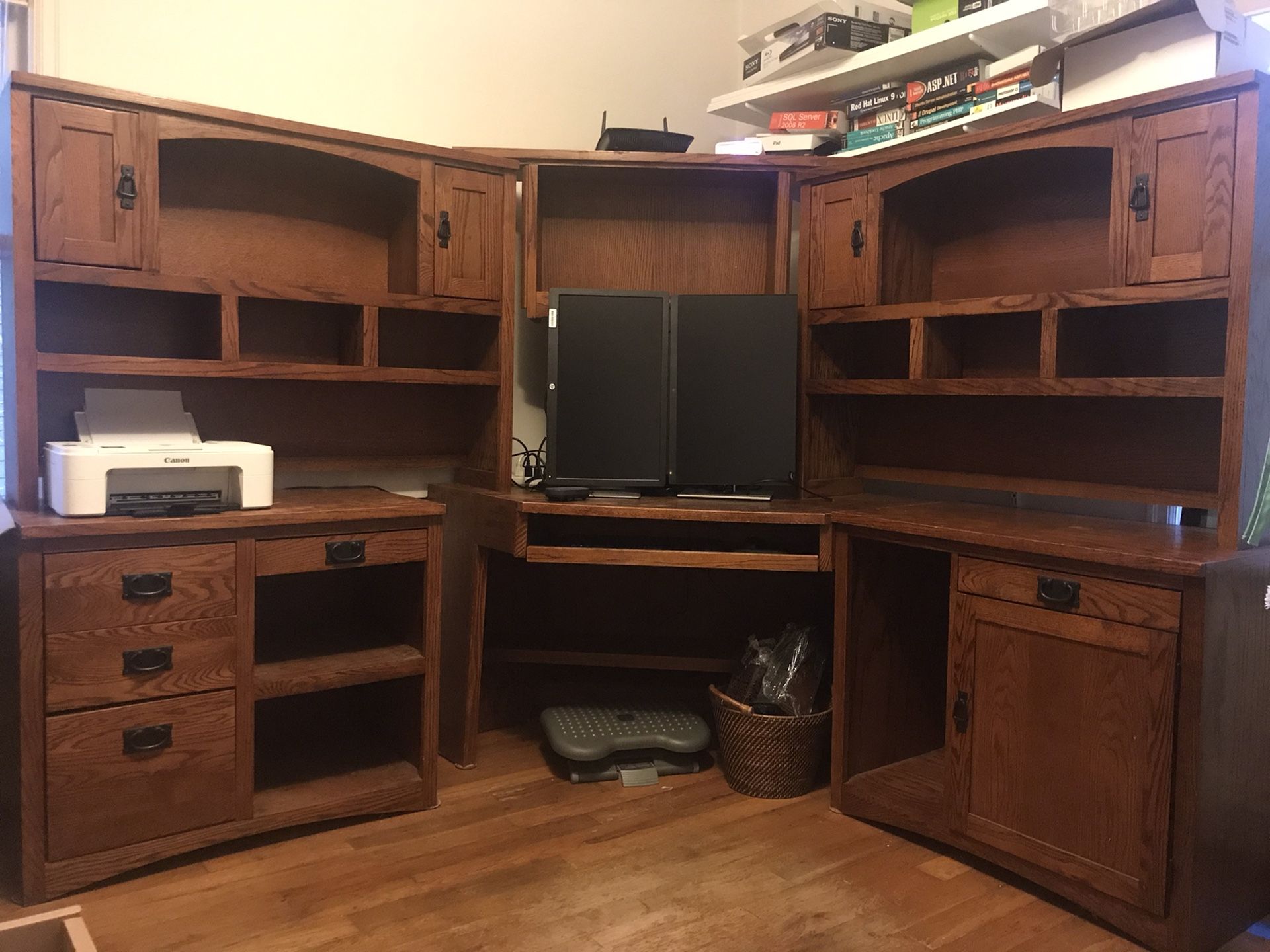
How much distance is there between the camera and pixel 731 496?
2.50m

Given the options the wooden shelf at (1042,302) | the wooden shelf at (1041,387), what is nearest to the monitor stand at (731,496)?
the wooden shelf at (1041,387)

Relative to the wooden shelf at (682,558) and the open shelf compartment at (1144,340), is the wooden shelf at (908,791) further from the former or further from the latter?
the open shelf compartment at (1144,340)

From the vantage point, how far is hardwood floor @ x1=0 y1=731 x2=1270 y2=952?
1780 millimetres

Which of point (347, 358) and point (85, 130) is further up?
point (85, 130)

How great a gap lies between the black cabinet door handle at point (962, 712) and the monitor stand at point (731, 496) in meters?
0.67

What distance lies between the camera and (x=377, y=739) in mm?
2547

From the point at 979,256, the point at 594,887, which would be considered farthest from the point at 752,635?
the point at 979,256

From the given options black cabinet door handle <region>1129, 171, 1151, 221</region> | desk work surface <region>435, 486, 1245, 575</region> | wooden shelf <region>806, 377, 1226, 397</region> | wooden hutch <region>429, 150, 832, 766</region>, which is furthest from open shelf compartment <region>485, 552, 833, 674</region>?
black cabinet door handle <region>1129, 171, 1151, 221</region>

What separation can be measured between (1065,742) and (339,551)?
5.11 ft

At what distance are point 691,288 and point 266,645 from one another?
5.15 feet

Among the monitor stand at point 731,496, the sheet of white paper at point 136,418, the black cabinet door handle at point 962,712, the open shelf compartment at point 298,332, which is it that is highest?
the open shelf compartment at point 298,332

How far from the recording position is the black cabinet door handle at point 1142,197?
1951mm

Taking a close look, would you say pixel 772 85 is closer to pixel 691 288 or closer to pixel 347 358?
pixel 691 288

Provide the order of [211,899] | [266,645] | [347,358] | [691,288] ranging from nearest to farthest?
[211,899]
[266,645]
[347,358]
[691,288]
